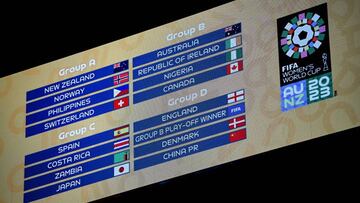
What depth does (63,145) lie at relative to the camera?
33.9ft

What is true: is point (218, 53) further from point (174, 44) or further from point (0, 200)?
point (0, 200)

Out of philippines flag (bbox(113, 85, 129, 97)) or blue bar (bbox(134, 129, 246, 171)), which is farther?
philippines flag (bbox(113, 85, 129, 97))

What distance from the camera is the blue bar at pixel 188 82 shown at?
976 cm

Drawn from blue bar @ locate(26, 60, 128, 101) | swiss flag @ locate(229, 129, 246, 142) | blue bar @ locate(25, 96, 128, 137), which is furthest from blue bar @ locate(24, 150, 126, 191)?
swiss flag @ locate(229, 129, 246, 142)

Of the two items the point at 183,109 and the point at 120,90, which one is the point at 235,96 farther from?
the point at 120,90

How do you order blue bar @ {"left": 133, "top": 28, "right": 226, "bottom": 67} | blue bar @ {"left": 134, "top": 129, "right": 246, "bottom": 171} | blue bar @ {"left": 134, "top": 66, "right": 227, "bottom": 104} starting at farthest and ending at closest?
blue bar @ {"left": 133, "top": 28, "right": 226, "bottom": 67} < blue bar @ {"left": 134, "top": 66, "right": 227, "bottom": 104} < blue bar @ {"left": 134, "top": 129, "right": 246, "bottom": 171}

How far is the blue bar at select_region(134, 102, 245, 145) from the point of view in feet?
31.6

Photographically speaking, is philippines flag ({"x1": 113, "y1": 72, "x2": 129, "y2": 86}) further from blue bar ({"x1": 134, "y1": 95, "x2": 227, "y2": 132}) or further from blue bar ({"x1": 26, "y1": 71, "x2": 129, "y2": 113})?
blue bar ({"x1": 134, "y1": 95, "x2": 227, "y2": 132})

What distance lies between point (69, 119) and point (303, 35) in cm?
205

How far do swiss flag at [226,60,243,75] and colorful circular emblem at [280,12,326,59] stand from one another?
369mm

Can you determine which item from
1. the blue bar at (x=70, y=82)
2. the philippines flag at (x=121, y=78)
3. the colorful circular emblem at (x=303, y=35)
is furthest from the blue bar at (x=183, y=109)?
the colorful circular emblem at (x=303, y=35)

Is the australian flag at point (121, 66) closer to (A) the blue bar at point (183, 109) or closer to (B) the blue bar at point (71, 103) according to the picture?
(B) the blue bar at point (71, 103)

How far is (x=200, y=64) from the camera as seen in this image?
9.85 m

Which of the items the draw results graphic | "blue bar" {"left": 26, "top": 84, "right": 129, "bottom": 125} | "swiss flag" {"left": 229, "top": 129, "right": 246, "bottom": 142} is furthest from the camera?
"blue bar" {"left": 26, "top": 84, "right": 129, "bottom": 125}
